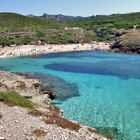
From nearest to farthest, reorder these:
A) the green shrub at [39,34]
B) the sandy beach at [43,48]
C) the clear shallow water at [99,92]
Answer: the clear shallow water at [99,92] → the sandy beach at [43,48] → the green shrub at [39,34]

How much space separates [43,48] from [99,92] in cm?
9207

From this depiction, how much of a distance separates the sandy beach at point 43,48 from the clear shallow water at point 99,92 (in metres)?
20.0

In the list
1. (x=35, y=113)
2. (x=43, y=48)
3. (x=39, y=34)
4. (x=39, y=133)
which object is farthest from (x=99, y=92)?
(x=39, y=34)

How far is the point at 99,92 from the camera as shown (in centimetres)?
6769

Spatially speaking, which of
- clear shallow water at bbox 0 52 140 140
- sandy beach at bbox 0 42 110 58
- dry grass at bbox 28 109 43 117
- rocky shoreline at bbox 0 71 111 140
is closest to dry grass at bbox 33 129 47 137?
rocky shoreline at bbox 0 71 111 140

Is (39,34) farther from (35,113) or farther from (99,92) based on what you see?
(35,113)

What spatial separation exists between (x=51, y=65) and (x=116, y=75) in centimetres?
3091

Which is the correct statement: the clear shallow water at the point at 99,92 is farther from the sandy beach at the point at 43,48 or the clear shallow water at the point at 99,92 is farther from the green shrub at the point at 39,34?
the green shrub at the point at 39,34

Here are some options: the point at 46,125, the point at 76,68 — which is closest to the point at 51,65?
the point at 76,68

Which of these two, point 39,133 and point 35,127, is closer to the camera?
point 39,133

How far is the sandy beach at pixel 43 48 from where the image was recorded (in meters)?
143

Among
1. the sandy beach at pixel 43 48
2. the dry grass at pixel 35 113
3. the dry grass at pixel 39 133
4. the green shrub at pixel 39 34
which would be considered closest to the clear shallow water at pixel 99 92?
the dry grass at pixel 35 113

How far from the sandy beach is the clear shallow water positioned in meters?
20.0

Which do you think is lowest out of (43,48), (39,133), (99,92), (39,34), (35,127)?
(99,92)
